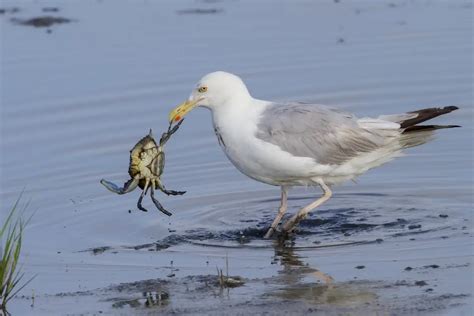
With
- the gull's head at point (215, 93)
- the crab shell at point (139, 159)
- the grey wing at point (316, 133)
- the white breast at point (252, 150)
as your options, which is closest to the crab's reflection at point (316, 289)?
the white breast at point (252, 150)

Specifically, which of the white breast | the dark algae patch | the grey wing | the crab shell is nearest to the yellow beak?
the white breast

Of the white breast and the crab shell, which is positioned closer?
the crab shell

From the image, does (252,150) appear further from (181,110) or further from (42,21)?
(42,21)

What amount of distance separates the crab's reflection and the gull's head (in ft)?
5.55

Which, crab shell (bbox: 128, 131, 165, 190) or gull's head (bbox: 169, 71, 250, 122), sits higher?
gull's head (bbox: 169, 71, 250, 122)

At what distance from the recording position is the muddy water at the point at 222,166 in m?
9.20

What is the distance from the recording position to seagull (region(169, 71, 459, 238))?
1074cm

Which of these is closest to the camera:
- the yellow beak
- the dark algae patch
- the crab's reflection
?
the crab's reflection

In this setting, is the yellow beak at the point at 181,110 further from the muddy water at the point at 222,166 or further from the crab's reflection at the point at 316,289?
the crab's reflection at the point at 316,289

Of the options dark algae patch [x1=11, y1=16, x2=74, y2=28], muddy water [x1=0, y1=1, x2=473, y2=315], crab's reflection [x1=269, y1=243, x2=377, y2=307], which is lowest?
crab's reflection [x1=269, y1=243, x2=377, y2=307]

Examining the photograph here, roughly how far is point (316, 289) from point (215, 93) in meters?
2.48

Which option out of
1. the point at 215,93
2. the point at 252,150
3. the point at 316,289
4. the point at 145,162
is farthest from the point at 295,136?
the point at 316,289

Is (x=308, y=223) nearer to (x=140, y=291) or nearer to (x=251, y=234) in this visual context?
(x=251, y=234)

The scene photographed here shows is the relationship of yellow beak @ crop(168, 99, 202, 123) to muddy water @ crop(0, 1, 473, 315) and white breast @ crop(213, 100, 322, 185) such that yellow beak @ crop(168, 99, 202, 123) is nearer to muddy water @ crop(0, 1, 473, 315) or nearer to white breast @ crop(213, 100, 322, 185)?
white breast @ crop(213, 100, 322, 185)
